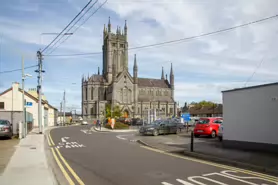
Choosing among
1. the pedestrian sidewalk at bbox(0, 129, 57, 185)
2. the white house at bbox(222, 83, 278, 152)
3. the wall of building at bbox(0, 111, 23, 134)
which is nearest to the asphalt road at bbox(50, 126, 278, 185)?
the pedestrian sidewalk at bbox(0, 129, 57, 185)

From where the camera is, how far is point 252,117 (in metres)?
14.0

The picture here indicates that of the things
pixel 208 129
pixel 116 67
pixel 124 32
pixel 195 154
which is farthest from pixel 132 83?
→ pixel 195 154

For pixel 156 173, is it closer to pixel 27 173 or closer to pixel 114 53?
pixel 27 173

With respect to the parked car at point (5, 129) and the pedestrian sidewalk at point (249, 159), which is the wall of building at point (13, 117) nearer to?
the parked car at point (5, 129)

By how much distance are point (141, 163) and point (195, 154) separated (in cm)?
324

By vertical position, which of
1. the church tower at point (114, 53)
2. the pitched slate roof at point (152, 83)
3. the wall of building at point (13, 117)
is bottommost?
the wall of building at point (13, 117)

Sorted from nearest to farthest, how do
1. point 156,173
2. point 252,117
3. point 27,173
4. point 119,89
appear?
point 27,173
point 156,173
point 252,117
point 119,89

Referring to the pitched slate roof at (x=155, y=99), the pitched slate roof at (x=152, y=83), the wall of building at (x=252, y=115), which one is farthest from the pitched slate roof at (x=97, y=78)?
the wall of building at (x=252, y=115)

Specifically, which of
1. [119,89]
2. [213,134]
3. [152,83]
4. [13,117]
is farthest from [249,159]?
[152,83]

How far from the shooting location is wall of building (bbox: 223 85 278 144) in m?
12.9

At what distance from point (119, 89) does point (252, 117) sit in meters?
109

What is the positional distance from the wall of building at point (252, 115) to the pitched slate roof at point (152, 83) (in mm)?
119864

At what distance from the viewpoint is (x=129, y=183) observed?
7492mm

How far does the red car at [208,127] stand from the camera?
74.0 feet
